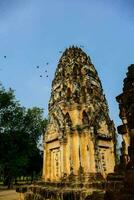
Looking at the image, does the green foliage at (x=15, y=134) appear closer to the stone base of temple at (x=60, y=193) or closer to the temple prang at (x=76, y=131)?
the temple prang at (x=76, y=131)

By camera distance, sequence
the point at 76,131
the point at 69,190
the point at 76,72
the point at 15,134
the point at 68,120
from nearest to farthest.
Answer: the point at 69,190 < the point at 76,131 < the point at 68,120 < the point at 76,72 < the point at 15,134

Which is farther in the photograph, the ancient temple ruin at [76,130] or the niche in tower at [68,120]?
the niche in tower at [68,120]

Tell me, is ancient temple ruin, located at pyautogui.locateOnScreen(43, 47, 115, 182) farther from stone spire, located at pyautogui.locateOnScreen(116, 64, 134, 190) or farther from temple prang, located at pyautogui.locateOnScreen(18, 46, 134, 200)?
stone spire, located at pyautogui.locateOnScreen(116, 64, 134, 190)

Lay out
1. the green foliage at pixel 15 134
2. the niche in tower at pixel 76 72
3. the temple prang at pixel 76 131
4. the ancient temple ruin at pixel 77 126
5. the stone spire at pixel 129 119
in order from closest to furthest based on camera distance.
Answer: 1. the stone spire at pixel 129 119
2. the temple prang at pixel 76 131
3. the ancient temple ruin at pixel 77 126
4. the niche in tower at pixel 76 72
5. the green foliage at pixel 15 134

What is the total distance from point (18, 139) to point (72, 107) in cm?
2084

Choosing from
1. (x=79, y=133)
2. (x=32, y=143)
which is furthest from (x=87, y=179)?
(x=32, y=143)

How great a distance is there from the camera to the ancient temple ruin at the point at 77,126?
61.1 ft

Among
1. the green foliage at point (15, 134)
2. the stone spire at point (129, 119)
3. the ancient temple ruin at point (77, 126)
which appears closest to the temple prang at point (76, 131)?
the ancient temple ruin at point (77, 126)

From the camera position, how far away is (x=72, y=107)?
67.2 feet

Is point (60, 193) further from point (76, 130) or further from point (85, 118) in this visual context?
point (85, 118)

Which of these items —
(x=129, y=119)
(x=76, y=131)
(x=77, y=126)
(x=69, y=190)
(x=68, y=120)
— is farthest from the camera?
(x=68, y=120)

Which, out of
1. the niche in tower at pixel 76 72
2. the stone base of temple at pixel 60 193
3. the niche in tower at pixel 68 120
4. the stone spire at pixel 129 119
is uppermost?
the niche in tower at pixel 76 72

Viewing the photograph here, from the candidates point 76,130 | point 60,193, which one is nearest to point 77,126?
point 76,130

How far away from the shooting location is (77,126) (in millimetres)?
19469
